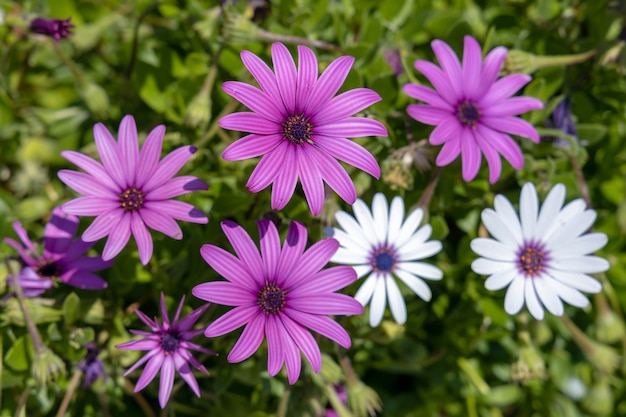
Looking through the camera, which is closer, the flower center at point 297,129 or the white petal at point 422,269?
the flower center at point 297,129

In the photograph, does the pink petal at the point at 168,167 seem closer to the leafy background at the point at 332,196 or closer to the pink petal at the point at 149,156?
the pink petal at the point at 149,156

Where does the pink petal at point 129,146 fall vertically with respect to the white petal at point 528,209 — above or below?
below

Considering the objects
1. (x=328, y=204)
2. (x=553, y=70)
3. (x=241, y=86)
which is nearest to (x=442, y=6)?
(x=553, y=70)

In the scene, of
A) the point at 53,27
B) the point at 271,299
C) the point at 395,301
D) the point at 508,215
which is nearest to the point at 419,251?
the point at 395,301

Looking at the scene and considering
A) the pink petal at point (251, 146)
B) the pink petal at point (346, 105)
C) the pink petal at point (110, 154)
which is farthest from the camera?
the pink petal at point (110, 154)

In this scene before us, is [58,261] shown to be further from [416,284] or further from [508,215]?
[508,215]

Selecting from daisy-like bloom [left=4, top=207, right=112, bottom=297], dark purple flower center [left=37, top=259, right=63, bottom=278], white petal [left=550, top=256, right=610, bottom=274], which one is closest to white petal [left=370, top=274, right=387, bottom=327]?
white petal [left=550, top=256, right=610, bottom=274]

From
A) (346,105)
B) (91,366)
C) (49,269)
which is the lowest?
(91,366)

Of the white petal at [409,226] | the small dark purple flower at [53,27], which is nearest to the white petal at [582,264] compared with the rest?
the white petal at [409,226]

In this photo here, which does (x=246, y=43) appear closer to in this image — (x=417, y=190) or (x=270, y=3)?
(x=270, y=3)
